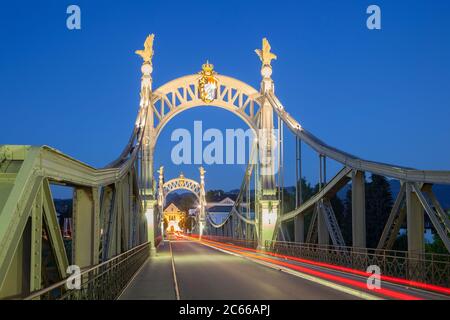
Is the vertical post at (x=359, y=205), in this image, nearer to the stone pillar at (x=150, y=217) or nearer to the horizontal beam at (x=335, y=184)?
the horizontal beam at (x=335, y=184)

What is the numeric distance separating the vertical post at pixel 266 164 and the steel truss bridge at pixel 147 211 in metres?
0.06

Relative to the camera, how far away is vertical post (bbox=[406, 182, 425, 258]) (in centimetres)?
1673

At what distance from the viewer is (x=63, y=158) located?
9.79 metres

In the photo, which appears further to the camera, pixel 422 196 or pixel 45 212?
pixel 422 196

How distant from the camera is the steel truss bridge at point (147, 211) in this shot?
8.10 meters

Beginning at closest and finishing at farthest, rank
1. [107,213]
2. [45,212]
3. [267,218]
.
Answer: [45,212]
[107,213]
[267,218]

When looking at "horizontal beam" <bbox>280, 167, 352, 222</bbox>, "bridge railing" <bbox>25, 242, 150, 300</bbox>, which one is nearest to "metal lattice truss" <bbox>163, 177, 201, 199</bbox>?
"horizontal beam" <bbox>280, 167, 352, 222</bbox>

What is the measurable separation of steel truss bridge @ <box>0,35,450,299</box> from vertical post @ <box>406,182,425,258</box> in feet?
0.08

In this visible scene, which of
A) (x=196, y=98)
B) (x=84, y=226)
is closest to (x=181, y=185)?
(x=196, y=98)

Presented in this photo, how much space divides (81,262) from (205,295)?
3.61m

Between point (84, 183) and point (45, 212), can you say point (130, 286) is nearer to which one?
point (84, 183)

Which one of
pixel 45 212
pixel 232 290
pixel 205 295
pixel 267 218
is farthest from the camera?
pixel 267 218

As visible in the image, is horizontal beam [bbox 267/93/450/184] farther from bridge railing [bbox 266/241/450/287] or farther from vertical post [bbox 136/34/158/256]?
vertical post [bbox 136/34/158/256]
